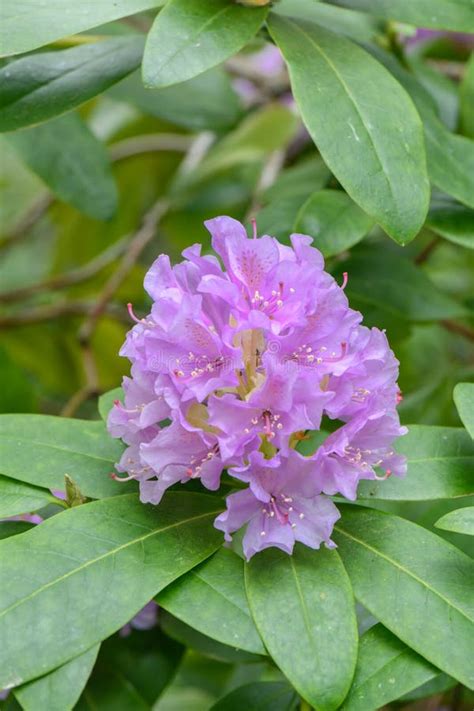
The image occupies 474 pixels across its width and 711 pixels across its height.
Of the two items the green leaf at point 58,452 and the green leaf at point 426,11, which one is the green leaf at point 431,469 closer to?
the green leaf at point 58,452

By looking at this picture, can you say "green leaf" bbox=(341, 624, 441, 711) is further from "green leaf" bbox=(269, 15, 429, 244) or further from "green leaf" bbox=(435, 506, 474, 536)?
"green leaf" bbox=(269, 15, 429, 244)

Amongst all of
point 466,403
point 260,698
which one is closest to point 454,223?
point 466,403

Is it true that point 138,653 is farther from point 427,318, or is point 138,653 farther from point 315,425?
point 427,318

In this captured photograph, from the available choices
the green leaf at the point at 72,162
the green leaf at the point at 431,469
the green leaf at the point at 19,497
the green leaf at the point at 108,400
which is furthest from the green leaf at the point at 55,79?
the green leaf at the point at 431,469

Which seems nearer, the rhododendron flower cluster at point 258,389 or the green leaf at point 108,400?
the rhododendron flower cluster at point 258,389

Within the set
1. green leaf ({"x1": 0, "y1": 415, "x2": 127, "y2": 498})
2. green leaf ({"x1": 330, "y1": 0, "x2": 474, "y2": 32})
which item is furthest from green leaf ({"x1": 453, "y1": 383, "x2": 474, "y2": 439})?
green leaf ({"x1": 330, "y1": 0, "x2": 474, "y2": 32})
